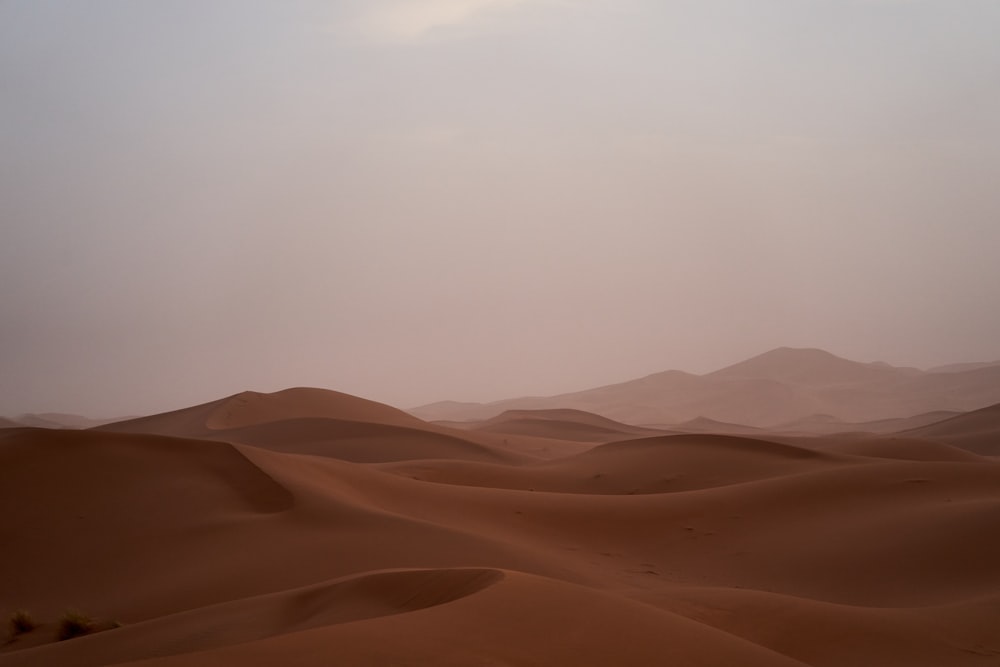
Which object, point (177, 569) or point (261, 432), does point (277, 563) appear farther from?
point (261, 432)

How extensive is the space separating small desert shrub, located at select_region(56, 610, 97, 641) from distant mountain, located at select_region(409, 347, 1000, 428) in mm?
46383

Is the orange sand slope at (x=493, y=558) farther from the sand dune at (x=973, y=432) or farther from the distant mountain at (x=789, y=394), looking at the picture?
the distant mountain at (x=789, y=394)

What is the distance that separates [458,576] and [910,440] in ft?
48.9

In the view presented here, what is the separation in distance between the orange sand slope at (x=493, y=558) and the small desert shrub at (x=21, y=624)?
2.5 inches

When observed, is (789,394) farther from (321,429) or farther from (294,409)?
(321,429)

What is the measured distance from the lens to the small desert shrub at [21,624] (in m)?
6.60

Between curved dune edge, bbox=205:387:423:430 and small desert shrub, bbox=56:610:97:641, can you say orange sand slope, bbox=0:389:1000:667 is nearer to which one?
small desert shrub, bbox=56:610:97:641

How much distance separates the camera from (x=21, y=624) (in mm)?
6668

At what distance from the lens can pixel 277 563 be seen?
24.8 ft

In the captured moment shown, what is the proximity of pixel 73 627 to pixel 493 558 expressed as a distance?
339cm

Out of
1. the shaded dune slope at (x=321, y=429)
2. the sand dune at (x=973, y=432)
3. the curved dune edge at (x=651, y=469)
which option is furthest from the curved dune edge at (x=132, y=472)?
the sand dune at (x=973, y=432)

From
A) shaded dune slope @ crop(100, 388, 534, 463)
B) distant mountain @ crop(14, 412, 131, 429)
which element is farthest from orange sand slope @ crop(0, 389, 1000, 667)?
distant mountain @ crop(14, 412, 131, 429)

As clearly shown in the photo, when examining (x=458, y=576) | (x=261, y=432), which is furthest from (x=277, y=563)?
(x=261, y=432)

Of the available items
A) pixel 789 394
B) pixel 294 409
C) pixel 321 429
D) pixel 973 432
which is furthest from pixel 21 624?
pixel 789 394
